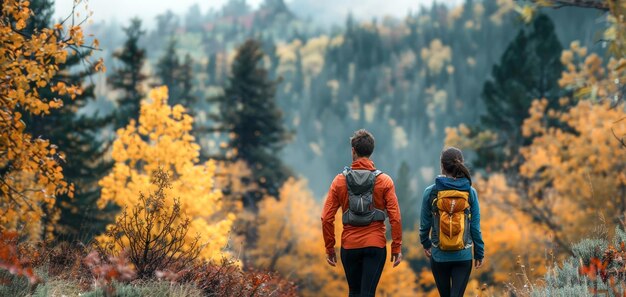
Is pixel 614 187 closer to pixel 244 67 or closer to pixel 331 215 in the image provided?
pixel 331 215

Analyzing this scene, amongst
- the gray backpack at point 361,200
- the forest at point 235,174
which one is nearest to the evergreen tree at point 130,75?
the forest at point 235,174

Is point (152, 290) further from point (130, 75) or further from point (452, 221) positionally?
point (130, 75)

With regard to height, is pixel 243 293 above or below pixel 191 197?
below

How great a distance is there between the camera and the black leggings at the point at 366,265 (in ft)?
17.6

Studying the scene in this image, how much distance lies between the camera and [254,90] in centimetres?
3578

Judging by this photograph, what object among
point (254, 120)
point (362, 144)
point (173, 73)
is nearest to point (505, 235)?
point (254, 120)

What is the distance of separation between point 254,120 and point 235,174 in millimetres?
4292

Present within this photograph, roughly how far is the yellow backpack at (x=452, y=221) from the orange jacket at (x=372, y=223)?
0.36m

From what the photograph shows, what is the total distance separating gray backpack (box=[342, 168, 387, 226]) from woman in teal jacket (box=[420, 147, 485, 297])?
0.47 metres

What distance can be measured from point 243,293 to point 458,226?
90.9 inches

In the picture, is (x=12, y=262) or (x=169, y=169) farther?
(x=169, y=169)

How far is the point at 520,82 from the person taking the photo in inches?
1341

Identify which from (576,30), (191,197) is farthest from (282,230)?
(576,30)

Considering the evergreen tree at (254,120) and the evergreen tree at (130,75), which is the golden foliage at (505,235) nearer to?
the evergreen tree at (254,120)
